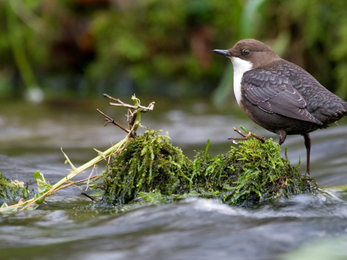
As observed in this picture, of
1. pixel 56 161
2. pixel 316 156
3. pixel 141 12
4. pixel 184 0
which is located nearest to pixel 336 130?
pixel 316 156

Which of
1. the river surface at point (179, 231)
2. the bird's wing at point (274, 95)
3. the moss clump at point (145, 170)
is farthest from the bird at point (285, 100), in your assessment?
the moss clump at point (145, 170)

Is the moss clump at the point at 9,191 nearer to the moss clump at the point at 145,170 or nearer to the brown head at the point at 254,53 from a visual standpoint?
the moss clump at the point at 145,170

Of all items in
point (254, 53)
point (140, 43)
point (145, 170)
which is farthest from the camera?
point (140, 43)

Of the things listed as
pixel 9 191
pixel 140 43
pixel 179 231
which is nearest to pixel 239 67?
pixel 179 231

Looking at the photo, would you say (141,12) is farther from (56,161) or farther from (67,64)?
(56,161)

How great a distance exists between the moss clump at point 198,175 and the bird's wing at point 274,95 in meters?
0.85

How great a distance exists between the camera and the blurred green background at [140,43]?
9281mm

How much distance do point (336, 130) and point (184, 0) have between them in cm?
498

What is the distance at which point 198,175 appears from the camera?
3.31 m

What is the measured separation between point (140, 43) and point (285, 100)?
6.77 metres

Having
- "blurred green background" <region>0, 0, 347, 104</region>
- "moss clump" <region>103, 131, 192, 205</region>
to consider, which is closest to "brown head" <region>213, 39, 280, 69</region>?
"moss clump" <region>103, 131, 192, 205</region>

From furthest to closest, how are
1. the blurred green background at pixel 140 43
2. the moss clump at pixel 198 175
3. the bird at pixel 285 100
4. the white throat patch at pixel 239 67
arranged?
the blurred green background at pixel 140 43, the white throat patch at pixel 239 67, the bird at pixel 285 100, the moss clump at pixel 198 175

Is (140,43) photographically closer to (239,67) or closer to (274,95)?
(239,67)

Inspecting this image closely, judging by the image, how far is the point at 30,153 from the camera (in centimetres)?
609
